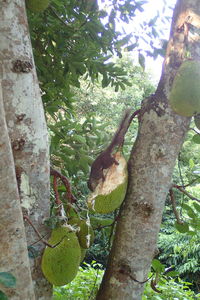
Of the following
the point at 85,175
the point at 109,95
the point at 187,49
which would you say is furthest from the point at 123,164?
the point at 109,95

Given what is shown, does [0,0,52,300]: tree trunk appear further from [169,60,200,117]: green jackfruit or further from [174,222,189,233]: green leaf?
[174,222,189,233]: green leaf

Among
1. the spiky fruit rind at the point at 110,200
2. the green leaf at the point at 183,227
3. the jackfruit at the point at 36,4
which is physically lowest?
the green leaf at the point at 183,227

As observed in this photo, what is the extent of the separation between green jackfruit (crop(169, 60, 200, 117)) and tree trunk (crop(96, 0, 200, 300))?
0.06 feet

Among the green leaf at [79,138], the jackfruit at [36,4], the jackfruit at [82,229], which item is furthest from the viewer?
the green leaf at [79,138]

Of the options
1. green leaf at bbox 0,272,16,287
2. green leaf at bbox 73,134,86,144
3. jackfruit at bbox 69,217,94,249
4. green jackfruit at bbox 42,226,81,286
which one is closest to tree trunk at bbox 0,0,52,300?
green jackfruit at bbox 42,226,81,286

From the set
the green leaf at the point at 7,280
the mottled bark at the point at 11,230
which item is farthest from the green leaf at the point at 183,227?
the green leaf at the point at 7,280

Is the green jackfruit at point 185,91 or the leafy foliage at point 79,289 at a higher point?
the green jackfruit at point 185,91

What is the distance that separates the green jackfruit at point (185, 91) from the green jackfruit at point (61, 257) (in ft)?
1.42

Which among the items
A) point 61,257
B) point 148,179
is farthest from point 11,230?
point 148,179

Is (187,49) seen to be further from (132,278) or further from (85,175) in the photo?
(85,175)

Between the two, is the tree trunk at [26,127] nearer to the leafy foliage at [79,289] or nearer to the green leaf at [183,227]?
the green leaf at [183,227]

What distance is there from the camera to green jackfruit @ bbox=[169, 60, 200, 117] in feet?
3.05

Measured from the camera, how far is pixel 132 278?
895 millimetres

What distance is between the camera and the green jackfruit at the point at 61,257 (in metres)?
0.87
